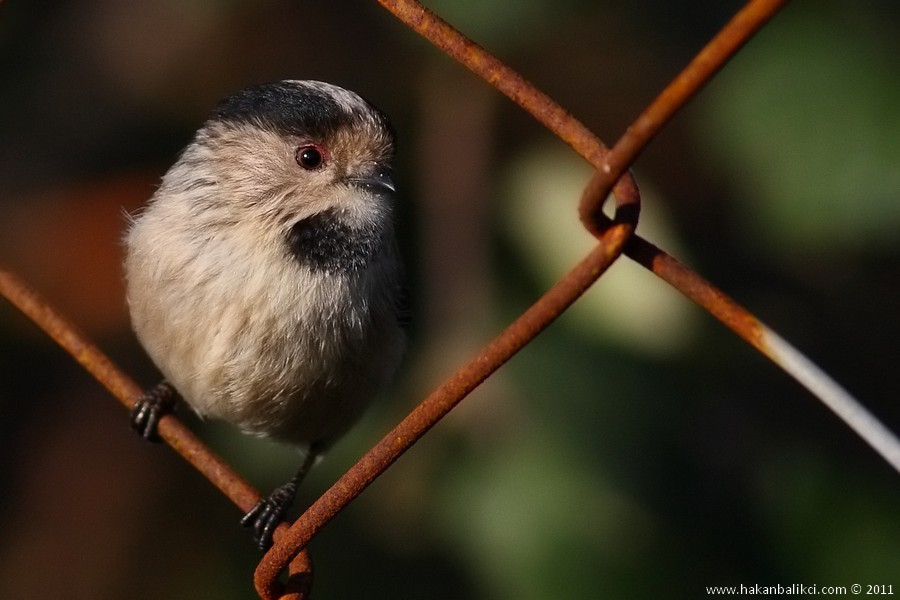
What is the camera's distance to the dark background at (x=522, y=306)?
2479 millimetres

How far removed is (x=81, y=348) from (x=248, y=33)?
7.35 feet

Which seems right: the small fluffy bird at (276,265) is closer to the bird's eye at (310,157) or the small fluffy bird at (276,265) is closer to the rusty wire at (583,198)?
the bird's eye at (310,157)

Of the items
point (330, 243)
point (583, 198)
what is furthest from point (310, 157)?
point (583, 198)

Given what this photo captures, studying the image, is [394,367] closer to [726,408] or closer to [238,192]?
[238,192]

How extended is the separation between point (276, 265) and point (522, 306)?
75cm

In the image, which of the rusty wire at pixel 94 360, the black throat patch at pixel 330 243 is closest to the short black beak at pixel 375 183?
the black throat patch at pixel 330 243

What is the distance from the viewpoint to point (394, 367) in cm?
270

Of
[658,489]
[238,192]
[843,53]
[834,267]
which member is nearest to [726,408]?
[834,267]

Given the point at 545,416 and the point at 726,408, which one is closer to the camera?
the point at 545,416

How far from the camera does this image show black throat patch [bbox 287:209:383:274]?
2.27m

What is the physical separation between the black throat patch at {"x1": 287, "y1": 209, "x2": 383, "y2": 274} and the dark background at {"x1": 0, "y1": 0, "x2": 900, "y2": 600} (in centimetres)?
53

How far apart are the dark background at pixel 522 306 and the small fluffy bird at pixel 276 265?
368 millimetres

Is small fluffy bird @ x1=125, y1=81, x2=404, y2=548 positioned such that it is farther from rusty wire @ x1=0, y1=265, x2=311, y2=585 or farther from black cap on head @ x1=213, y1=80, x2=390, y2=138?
rusty wire @ x1=0, y1=265, x2=311, y2=585

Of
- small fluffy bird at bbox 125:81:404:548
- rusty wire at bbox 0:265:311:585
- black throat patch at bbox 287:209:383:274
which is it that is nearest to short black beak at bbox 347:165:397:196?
small fluffy bird at bbox 125:81:404:548
